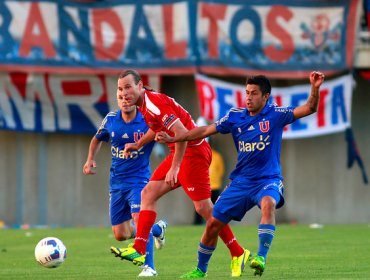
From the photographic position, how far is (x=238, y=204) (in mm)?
11133

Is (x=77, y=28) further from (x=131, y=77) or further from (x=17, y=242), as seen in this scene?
(x=131, y=77)

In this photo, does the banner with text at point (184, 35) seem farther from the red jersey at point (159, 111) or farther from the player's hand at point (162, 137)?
the player's hand at point (162, 137)

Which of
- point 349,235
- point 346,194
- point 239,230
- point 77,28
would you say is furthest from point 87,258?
point 346,194

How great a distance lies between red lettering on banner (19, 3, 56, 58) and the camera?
25.2m

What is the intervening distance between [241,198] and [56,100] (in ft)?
51.5

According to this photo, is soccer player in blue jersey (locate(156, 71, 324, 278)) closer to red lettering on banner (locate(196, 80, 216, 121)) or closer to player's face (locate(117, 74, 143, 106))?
player's face (locate(117, 74, 143, 106))

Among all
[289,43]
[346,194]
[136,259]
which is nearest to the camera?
[136,259]

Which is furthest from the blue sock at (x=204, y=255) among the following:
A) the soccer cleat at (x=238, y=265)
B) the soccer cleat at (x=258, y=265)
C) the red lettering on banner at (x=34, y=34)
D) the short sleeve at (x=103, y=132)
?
the red lettering on banner at (x=34, y=34)

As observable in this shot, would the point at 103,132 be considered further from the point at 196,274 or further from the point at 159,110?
the point at 196,274

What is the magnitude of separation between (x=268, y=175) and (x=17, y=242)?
9.41 meters

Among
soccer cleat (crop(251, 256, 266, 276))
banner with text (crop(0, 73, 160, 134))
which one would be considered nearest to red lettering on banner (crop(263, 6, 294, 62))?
banner with text (crop(0, 73, 160, 134))

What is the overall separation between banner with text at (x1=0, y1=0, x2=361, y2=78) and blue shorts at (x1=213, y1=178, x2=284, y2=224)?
46.6 ft

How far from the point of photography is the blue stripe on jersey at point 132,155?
1287cm

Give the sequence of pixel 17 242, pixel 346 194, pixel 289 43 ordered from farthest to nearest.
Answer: pixel 346 194, pixel 289 43, pixel 17 242
